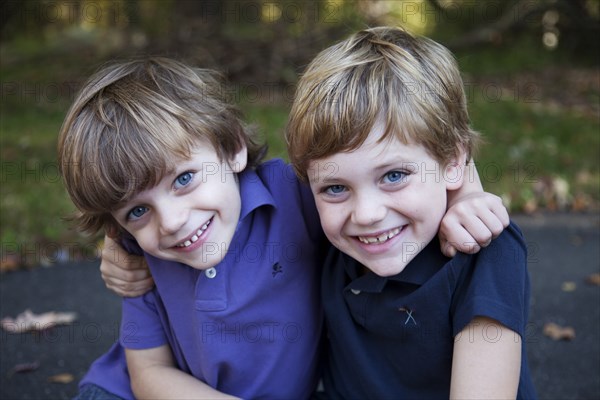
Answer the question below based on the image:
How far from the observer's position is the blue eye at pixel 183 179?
196cm

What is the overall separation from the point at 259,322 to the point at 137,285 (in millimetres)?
396

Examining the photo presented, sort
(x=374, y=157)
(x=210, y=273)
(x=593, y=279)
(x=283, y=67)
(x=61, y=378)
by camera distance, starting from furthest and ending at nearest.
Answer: (x=283, y=67) < (x=593, y=279) < (x=61, y=378) < (x=210, y=273) < (x=374, y=157)

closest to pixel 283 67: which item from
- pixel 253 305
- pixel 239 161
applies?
pixel 239 161

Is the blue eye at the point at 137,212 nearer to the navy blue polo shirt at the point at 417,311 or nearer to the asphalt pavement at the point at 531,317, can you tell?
the navy blue polo shirt at the point at 417,311

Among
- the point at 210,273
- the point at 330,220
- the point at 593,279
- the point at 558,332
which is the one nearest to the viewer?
the point at 330,220

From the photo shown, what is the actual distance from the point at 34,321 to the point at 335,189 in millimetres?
2185

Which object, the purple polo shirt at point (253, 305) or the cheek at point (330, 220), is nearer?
the cheek at point (330, 220)

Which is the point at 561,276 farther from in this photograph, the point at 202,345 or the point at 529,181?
the point at 202,345

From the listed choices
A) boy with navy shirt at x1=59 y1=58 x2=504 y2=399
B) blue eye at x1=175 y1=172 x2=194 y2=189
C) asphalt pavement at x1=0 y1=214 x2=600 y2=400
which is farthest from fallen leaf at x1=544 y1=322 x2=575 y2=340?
blue eye at x1=175 y1=172 x2=194 y2=189

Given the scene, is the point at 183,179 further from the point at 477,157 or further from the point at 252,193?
the point at 477,157

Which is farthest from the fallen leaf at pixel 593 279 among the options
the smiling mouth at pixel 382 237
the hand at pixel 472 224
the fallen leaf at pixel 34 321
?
the fallen leaf at pixel 34 321

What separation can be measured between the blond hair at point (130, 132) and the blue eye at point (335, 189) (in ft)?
1.28

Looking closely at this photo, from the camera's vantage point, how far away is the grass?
4.63 meters

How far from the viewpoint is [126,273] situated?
7.25 feet
